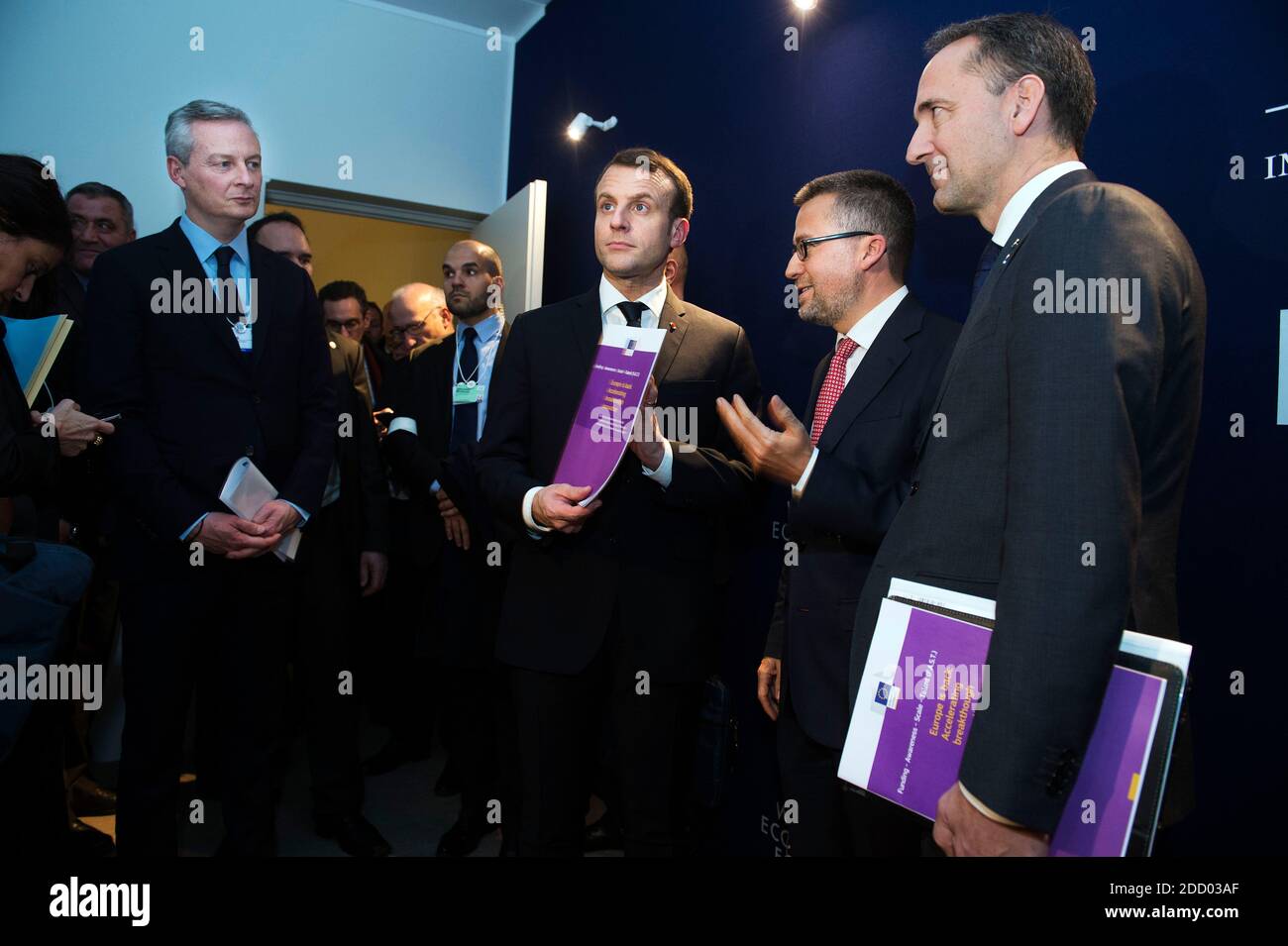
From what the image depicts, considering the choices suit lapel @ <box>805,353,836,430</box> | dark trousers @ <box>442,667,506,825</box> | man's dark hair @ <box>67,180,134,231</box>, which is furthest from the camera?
man's dark hair @ <box>67,180,134,231</box>

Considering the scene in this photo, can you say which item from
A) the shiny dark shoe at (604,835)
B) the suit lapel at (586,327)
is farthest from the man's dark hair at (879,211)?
the shiny dark shoe at (604,835)

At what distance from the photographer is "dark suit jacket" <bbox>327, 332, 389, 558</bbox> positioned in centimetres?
302

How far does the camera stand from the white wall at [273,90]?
4.33 m

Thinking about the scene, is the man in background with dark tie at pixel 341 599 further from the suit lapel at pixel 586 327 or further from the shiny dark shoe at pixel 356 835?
the suit lapel at pixel 586 327

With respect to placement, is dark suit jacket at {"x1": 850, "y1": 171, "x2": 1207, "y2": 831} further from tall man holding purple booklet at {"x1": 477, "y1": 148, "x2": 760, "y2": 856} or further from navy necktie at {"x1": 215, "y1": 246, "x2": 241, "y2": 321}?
navy necktie at {"x1": 215, "y1": 246, "x2": 241, "y2": 321}

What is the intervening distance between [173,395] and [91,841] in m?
1.59

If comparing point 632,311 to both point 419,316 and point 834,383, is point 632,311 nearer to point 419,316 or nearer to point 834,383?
point 834,383

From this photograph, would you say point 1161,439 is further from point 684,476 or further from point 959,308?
point 959,308

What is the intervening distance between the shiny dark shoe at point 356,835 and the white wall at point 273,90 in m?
3.28

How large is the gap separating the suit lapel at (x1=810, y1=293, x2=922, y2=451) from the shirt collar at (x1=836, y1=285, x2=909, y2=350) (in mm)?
77

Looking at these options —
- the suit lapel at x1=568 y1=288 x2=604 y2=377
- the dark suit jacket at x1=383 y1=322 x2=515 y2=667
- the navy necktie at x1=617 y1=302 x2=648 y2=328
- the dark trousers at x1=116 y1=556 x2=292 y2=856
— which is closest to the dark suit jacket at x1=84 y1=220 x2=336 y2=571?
the dark trousers at x1=116 y1=556 x2=292 y2=856

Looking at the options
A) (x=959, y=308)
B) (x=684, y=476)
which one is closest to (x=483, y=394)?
(x=684, y=476)

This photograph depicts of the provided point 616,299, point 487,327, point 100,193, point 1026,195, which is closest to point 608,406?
point 616,299
